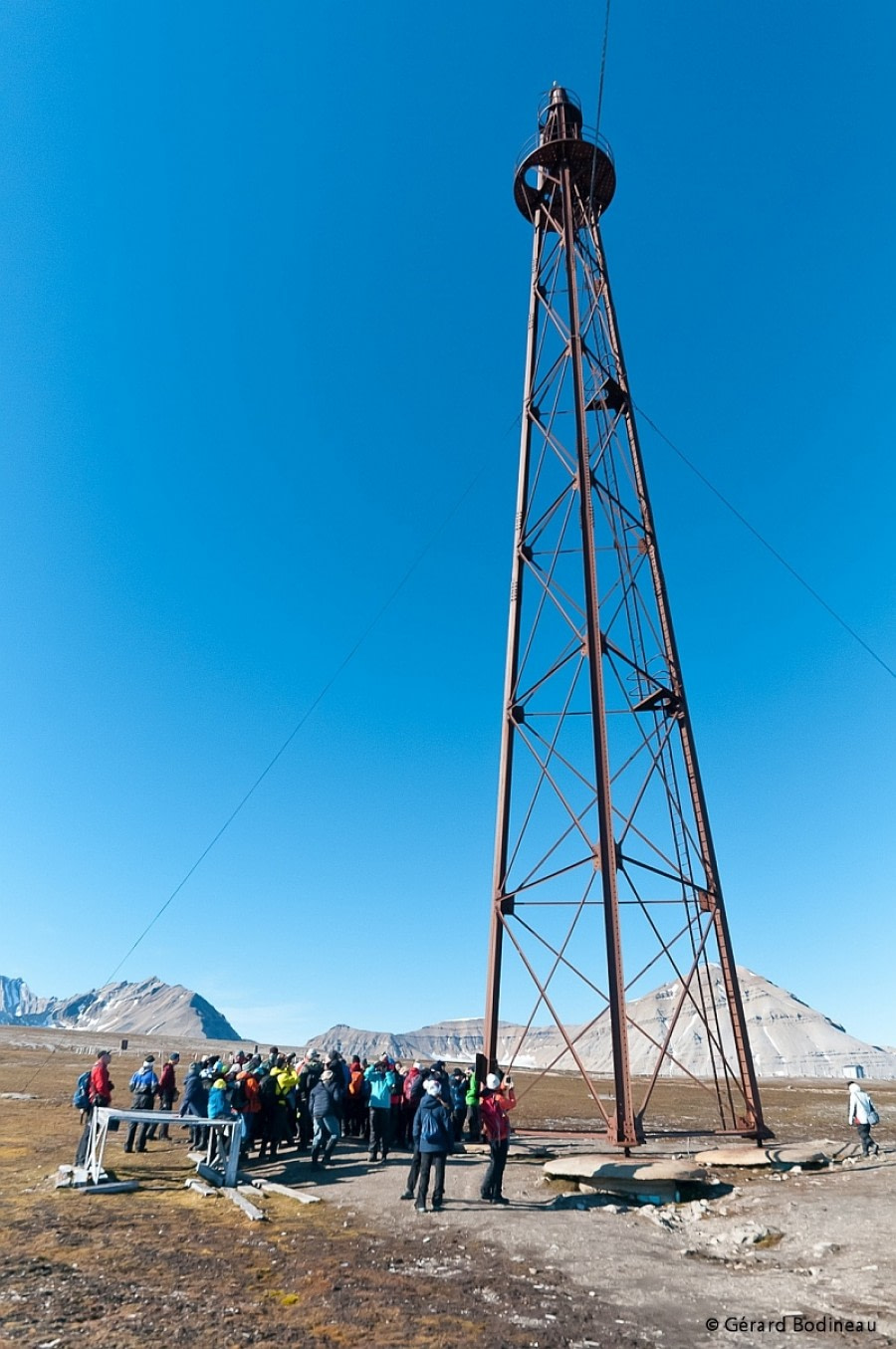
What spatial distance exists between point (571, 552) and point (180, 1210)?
1564 centimetres

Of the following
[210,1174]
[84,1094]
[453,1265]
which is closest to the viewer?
[453,1265]

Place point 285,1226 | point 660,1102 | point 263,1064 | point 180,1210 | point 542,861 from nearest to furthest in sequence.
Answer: point 285,1226
point 180,1210
point 263,1064
point 542,861
point 660,1102

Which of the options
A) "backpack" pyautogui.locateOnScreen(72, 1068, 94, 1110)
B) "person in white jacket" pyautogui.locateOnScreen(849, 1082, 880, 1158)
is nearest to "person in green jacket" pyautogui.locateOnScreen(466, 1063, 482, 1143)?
"backpack" pyautogui.locateOnScreen(72, 1068, 94, 1110)

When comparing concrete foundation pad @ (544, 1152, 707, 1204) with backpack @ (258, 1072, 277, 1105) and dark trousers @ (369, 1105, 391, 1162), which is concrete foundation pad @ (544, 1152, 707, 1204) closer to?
dark trousers @ (369, 1105, 391, 1162)

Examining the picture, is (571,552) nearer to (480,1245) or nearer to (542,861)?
(542,861)

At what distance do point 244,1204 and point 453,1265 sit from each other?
3944 millimetres

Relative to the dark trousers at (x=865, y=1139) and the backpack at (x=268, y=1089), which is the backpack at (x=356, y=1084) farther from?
the dark trousers at (x=865, y=1139)

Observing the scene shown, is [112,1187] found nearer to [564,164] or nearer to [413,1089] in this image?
[413,1089]

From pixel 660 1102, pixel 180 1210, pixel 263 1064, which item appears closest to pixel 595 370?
pixel 263 1064

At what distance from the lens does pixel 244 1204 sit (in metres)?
10.4

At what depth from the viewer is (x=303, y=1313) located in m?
6.40

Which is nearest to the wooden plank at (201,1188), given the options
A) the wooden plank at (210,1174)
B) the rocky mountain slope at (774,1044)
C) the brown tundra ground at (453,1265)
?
the brown tundra ground at (453,1265)

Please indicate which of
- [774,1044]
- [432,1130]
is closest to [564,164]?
[432,1130]

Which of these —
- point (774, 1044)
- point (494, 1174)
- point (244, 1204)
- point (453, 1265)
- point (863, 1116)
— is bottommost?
point (774, 1044)
